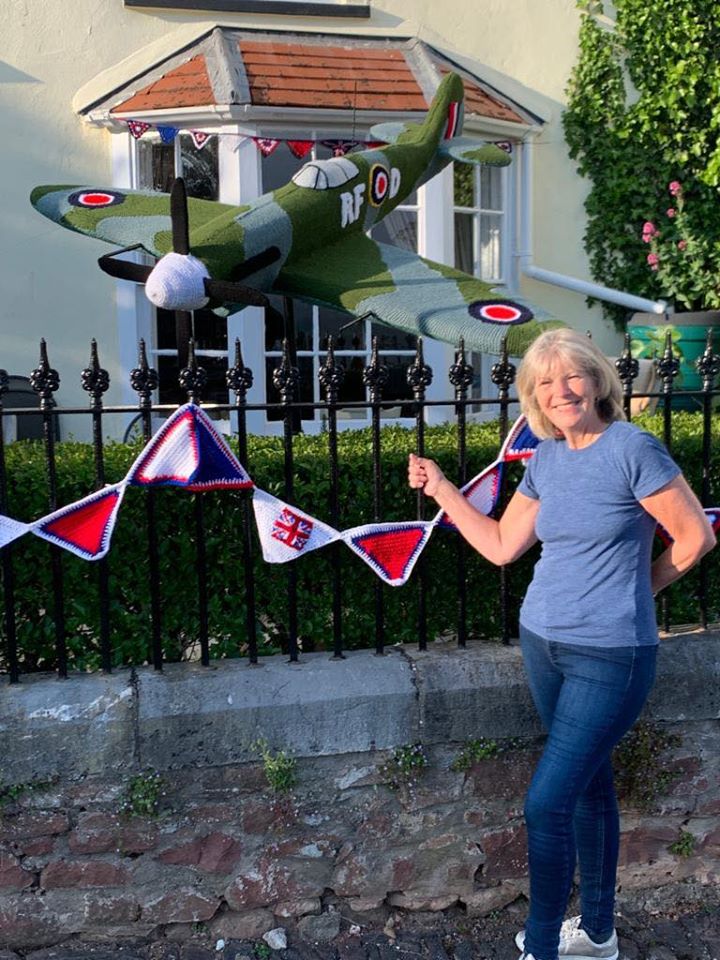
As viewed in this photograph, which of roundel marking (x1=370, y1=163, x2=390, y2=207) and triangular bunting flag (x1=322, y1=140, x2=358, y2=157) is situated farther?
triangular bunting flag (x1=322, y1=140, x2=358, y2=157)

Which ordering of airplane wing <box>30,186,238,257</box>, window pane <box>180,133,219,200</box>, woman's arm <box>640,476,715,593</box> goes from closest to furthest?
woman's arm <box>640,476,715,593</box>, airplane wing <box>30,186,238,257</box>, window pane <box>180,133,219,200</box>

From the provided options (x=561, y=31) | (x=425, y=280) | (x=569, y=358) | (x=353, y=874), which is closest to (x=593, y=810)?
(x=353, y=874)

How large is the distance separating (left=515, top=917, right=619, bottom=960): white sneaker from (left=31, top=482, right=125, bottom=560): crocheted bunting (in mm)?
1769

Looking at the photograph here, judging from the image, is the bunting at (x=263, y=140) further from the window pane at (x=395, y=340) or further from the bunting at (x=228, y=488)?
the bunting at (x=228, y=488)

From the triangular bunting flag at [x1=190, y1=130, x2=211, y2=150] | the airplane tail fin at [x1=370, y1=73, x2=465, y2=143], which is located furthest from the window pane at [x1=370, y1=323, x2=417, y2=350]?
the airplane tail fin at [x1=370, y1=73, x2=465, y2=143]

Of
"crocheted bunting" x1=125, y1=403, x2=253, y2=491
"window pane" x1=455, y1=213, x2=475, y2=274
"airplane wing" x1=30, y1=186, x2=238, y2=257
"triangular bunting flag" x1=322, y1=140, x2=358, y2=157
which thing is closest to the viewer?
"crocheted bunting" x1=125, y1=403, x2=253, y2=491

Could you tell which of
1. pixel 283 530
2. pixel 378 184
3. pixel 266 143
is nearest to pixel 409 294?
pixel 378 184

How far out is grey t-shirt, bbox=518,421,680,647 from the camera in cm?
261

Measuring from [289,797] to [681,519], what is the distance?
4.94 feet

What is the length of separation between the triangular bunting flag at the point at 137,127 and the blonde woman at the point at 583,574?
7.05m

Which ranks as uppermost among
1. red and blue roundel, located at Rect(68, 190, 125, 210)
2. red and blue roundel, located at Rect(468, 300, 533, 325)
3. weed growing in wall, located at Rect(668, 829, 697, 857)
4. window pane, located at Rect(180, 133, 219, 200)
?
window pane, located at Rect(180, 133, 219, 200)

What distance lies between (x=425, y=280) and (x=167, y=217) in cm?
163

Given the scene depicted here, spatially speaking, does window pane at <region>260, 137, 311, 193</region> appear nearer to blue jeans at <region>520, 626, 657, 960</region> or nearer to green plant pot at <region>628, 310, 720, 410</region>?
green plant pot at <region>628, 310, 720, 410</region>

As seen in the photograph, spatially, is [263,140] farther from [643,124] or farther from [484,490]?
[484,490]
